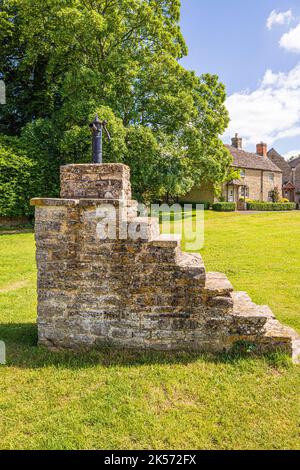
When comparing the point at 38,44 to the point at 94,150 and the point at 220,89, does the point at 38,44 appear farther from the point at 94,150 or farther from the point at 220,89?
the point at 94,150

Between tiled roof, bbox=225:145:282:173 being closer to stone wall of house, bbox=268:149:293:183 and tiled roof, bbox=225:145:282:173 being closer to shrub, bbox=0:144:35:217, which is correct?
stone wall of house, bbox=268:149:293:183

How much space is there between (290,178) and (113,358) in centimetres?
5172

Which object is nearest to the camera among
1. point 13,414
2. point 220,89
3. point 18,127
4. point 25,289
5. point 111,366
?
point 13,414

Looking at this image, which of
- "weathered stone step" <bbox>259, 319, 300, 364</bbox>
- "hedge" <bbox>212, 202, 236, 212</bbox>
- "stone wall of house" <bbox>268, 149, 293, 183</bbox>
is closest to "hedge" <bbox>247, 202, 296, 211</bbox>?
A: "hedge" <bbox>212, 202, 236, 212</bbox>

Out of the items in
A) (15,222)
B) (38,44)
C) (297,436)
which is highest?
(38,44)

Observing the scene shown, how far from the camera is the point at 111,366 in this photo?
4152 millimetres

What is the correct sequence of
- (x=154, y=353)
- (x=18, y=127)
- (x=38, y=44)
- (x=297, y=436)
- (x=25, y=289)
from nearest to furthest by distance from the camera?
(x=297, y=436) < (x=154, y=353) < (x=25, y=289) < (x=38, y=44) < (x=18, y=127)

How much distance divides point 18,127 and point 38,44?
6400 mm

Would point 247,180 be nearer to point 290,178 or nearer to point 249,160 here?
point 249,160

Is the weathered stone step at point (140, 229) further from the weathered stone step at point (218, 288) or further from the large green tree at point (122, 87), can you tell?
the large green tree at point (122, 87)

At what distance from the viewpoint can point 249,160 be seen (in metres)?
41.3

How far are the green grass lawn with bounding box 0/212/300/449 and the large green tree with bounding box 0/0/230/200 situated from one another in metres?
14.0

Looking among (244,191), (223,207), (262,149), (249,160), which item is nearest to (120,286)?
(223,207)

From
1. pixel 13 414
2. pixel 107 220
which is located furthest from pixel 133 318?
pixel 13 414
